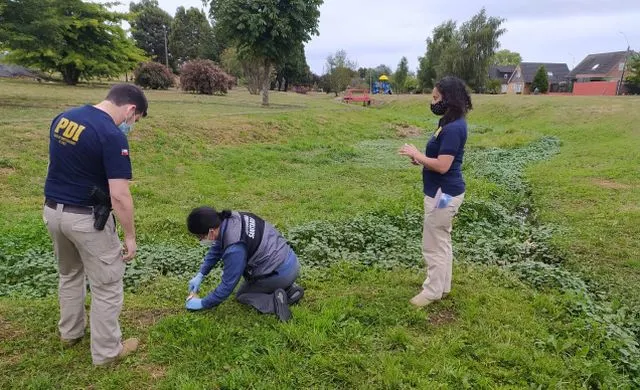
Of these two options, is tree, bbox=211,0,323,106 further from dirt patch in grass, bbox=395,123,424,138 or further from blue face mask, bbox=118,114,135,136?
blue face mask, bbox=118,114,135,136

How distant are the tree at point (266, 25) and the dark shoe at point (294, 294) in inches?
803

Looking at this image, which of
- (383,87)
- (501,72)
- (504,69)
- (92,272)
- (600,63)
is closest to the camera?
(92,272)

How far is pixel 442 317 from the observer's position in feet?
14.1

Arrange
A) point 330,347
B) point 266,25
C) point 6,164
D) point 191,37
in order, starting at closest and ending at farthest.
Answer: point 330,347 → point 6,164 → point 266,25 → point 191,37

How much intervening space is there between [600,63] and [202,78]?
5294cm

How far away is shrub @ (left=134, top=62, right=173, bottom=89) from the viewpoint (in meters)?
35.2

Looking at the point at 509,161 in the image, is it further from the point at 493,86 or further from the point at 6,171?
the point at 493,86

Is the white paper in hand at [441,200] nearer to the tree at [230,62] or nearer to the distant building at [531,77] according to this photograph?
the tree at [230,62]

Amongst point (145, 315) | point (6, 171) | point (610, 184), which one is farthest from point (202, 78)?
point (145, 315)

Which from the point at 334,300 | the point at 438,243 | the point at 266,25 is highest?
the point at 266,25

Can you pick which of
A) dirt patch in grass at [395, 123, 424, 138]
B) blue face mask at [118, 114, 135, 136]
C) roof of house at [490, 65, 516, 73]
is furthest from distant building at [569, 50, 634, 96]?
blue face mask at [118, 114, 135, 136]

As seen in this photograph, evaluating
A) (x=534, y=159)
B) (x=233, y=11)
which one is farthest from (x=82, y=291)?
(x=233, y=11)

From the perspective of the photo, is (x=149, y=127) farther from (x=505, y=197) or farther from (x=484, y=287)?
(x=484, y=287)

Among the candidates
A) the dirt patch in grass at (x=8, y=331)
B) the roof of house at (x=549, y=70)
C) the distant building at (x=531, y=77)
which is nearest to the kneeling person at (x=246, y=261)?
the dirt patch in grass at (x=8, y=331)
